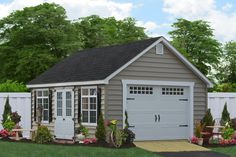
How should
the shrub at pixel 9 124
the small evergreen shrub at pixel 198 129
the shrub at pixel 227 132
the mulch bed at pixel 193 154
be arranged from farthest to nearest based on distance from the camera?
the shrub at pixel 9 124
the shrub at pixel 227 132
the small evergreen shrub at pixel 198 129
the mulch bed at pixel 193 154

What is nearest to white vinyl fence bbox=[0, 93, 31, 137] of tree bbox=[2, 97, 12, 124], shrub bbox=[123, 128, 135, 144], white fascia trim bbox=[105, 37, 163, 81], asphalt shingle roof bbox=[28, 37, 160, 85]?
asphalt shingle roof bbox=[28, 37, 160, 85]

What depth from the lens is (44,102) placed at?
26953mm

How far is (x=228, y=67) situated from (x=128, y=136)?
6544 cm

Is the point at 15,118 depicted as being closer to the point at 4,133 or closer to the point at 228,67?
the point at 4,133

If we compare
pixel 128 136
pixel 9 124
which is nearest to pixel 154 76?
pixel 128 136

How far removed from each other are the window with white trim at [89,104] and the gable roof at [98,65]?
1.25 feet

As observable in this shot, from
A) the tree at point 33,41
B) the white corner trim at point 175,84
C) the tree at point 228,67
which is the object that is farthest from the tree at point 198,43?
the white corner trim at point 175,84

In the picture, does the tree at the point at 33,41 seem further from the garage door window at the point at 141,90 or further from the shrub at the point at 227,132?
the shrub at the point at 227,132

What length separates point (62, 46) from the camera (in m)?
59.3

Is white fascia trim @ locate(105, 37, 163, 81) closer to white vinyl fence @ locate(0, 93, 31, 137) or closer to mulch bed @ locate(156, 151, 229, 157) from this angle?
mulch bed @ locate(156, 151, 229, 157)

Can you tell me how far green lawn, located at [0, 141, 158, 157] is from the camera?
19.2 m

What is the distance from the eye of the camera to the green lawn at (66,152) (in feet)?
62.9

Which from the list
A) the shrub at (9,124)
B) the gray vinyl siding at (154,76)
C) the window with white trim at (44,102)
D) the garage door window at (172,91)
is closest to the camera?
the gray vinyl siding at (154,76)

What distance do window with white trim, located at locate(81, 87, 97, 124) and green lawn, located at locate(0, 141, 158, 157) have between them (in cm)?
247
